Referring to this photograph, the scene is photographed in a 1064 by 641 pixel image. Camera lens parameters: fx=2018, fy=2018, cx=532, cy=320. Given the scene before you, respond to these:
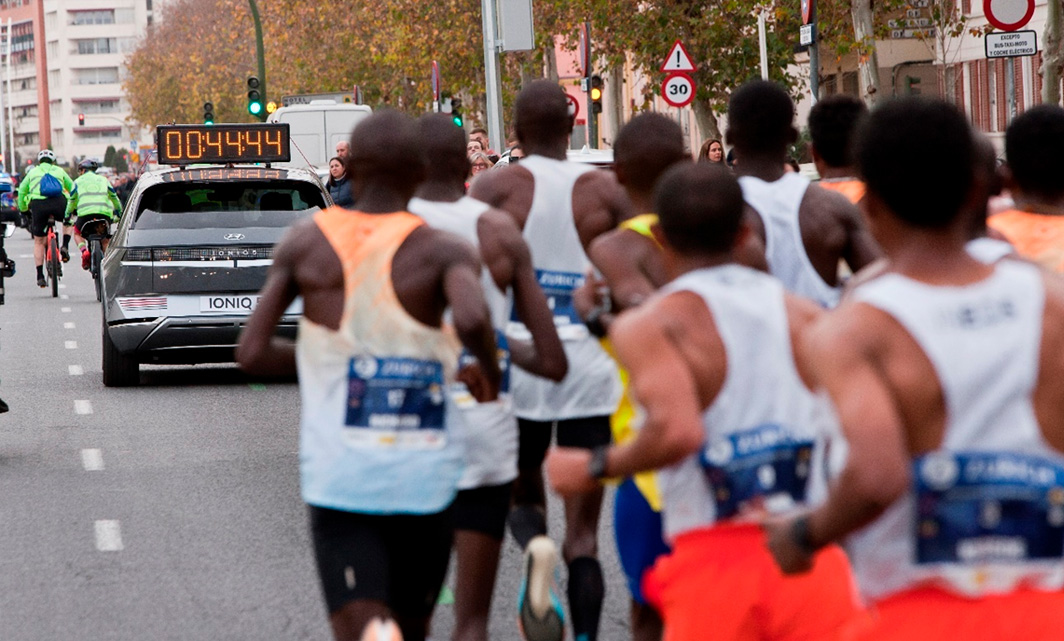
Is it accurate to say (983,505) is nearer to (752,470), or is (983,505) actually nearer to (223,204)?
(752,470)

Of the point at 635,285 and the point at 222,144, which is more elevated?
the point at 222,144

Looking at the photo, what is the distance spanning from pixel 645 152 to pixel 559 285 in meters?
0.77

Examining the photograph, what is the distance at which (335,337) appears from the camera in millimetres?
4492

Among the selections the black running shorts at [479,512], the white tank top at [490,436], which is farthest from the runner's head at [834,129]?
the black running shorts at [479,512]

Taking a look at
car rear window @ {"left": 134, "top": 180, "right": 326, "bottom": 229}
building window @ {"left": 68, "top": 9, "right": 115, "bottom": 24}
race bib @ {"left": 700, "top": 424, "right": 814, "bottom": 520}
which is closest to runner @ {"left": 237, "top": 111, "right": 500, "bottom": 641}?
race bib @ {"left": 700, "top": 424, "right": 814, "bottom": 520}

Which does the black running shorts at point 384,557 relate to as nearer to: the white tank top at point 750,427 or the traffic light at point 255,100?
the white tank top at point 750,427

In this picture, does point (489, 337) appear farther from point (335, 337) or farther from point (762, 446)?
point (762, 446)

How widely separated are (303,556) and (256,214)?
632 centimetres

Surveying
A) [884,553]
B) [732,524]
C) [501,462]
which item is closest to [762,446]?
[732,524]

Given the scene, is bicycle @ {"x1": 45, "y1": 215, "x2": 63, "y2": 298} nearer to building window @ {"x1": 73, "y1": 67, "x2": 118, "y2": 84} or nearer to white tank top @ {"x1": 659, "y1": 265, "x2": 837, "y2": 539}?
white tank top @ {"x1": 659, "y1": 265, "x2": 837, "y2": 539}

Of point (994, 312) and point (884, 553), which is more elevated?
point (994, 312)

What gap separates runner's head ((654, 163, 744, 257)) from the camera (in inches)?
154

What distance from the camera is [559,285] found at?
643cm

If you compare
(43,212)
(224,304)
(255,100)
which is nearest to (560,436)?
(224,304)
